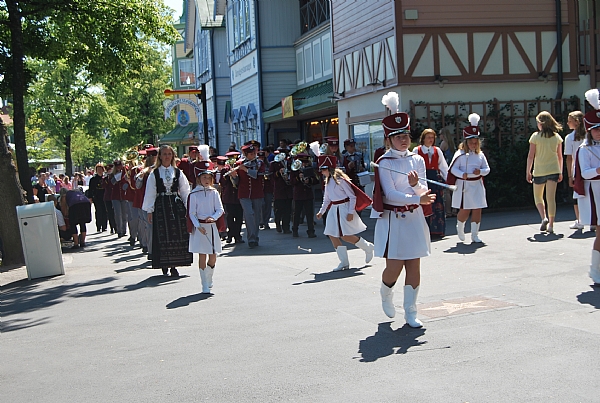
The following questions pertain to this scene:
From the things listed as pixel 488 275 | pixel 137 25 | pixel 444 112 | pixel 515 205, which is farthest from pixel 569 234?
pixel 137 25

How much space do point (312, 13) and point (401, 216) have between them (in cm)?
2451

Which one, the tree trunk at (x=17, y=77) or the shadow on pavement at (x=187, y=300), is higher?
the tree trunk at (x=17, y=77)

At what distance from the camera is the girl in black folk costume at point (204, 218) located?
10.3 meters

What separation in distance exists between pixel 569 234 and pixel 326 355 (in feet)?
24.6

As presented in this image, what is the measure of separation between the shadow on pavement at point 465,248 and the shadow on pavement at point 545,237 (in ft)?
2.69

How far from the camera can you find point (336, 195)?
11430mm

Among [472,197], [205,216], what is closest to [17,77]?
[205,216]

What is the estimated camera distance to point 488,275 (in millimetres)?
9664

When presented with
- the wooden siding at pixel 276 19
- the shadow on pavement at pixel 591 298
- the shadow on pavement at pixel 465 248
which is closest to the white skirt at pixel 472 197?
the shadow on pavement at pixel 465 248

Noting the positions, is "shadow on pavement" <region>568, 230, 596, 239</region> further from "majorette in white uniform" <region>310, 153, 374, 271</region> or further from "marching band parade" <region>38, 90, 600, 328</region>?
"majorette in white uniform" <region>310, 153, 374, 271</region>

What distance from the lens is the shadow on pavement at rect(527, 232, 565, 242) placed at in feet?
40.5

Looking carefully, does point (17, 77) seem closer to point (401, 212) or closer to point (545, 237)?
point (545, 237)

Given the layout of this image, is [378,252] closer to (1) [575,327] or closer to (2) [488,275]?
(1) [575,327]

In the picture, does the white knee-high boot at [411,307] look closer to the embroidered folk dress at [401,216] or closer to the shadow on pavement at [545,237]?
the embroidered folk dress at [401,216]
